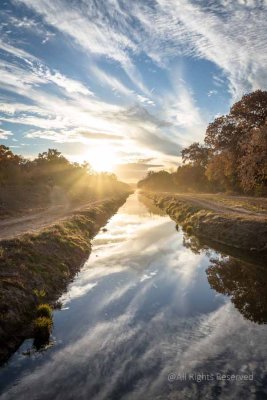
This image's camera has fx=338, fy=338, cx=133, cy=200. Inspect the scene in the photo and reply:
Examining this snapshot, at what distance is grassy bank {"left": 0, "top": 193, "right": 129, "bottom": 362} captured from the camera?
13961mm

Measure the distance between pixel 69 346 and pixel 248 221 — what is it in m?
23.6

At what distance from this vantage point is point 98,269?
961 inches

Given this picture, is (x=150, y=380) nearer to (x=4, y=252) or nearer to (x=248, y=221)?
(x=4, y=252)

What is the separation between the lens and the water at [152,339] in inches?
415

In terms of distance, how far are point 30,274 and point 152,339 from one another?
26.5 feet

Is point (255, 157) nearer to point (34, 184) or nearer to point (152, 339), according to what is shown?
point (152, 339)

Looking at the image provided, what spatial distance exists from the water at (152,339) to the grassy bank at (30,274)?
78cm

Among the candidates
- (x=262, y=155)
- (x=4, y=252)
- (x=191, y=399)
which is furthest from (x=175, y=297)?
(x=262, y=155)

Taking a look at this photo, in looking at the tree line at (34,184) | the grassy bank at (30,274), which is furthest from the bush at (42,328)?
the tree line at (34,184)

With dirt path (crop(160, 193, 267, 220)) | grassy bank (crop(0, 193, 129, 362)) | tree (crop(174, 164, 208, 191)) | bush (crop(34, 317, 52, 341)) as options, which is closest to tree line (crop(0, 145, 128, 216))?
grassy bank (crop(0, 193, 129, 362))

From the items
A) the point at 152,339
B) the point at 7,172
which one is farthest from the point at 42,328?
the point at 7,172

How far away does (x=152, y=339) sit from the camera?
1364 cm

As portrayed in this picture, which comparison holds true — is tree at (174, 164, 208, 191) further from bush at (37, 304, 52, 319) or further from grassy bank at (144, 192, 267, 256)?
bush at (37, 304, 52, 319)

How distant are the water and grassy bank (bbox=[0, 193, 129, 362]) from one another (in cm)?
78
